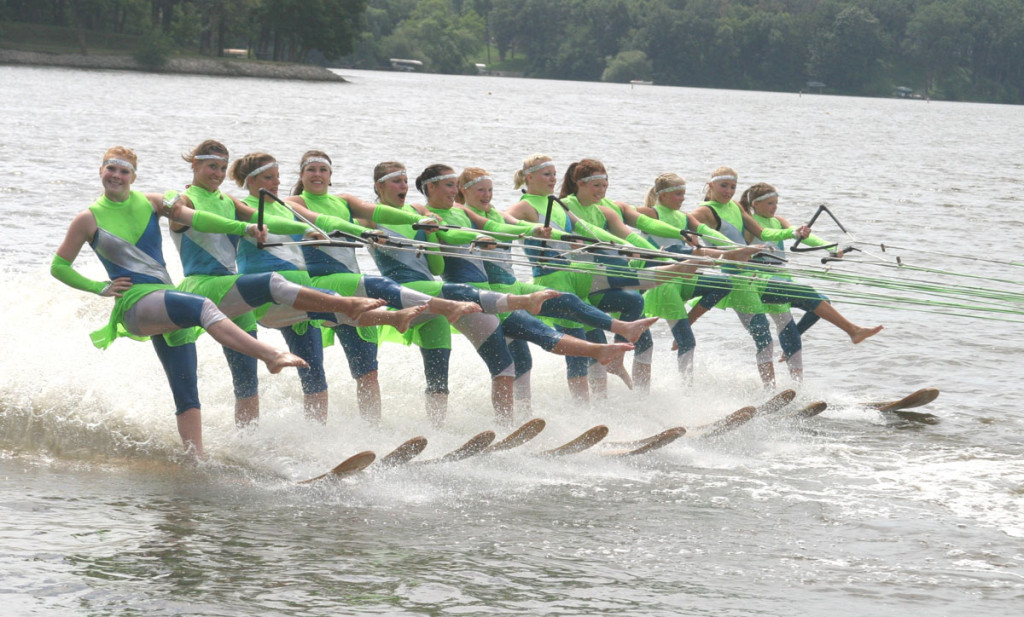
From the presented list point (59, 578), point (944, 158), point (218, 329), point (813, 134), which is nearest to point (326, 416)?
point (218, 329)

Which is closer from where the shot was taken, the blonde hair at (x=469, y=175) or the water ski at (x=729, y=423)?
the water ski at (x=729, y=423)

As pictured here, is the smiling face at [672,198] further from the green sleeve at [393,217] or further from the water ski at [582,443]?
the water ski at [582,443]

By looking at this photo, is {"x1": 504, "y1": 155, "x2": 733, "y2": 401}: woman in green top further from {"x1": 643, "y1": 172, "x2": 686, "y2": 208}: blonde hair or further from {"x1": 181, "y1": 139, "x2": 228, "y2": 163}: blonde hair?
{"x1": 181, "y1": 139, "x2": 228, "y2": 163}: blonde hair

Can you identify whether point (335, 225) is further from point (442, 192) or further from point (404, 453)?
point (404, 453)

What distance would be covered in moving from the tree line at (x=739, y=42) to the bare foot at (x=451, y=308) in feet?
437

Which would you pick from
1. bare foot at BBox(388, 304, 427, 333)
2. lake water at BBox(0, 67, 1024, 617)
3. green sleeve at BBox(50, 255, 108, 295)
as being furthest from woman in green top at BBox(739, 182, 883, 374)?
green sleeve at BBox(50, 255, 108, 295)

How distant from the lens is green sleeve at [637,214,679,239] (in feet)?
31.9

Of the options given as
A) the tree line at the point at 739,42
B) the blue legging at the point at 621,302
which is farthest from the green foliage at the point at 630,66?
the blue legging at the point at 621,302

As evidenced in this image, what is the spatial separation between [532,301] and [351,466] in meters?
1.46

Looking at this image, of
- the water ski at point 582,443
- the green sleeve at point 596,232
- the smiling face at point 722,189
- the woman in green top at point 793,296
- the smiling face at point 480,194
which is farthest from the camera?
the smiling face at point 722,189

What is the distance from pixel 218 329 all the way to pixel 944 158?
4372 cm

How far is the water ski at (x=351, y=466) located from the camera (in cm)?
727

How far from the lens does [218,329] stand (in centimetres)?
700

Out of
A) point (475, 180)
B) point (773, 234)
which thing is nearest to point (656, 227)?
point (773, 234)
